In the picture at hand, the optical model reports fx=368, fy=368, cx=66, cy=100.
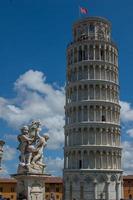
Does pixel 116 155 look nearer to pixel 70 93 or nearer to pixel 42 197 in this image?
pixel 70 93

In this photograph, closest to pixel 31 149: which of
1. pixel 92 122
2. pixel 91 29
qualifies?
pixel 92 122

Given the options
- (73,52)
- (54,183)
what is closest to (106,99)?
(73,52)

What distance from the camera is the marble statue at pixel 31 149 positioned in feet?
53.3

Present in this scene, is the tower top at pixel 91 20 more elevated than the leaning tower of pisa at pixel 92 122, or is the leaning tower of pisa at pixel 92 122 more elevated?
the tower top at pixel 91 20

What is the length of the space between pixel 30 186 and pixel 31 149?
63.1 inches

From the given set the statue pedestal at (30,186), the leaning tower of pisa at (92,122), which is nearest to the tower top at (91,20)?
the leaning tower of pisa at (92,122)

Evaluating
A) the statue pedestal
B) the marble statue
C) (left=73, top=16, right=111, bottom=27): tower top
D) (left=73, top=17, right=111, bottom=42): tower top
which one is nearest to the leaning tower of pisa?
(left=73, top=17, right=111, bottom=42): tower top

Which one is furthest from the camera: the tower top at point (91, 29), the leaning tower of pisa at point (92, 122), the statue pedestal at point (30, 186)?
the tower top at point (91, 29)

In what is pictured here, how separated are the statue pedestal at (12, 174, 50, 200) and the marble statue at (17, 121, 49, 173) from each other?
27cm

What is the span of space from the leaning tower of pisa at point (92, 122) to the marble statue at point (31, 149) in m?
55.4

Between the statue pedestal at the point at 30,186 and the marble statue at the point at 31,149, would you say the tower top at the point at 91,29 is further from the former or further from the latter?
the statue pedestal at the point at 30,186

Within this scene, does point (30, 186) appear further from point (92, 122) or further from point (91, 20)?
point (91, 20)

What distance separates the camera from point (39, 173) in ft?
53.3

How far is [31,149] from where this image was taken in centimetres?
1638
